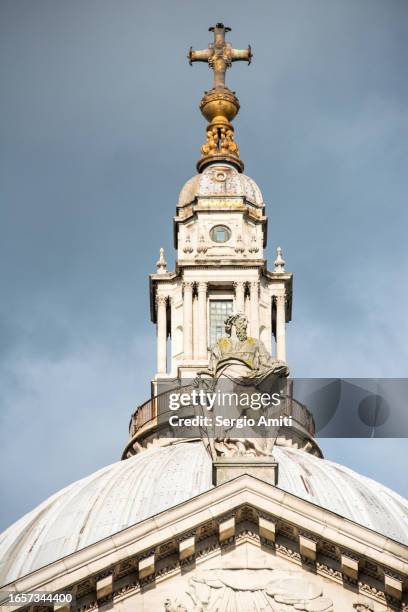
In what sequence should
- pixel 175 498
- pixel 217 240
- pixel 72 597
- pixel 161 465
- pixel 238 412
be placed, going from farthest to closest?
pixel 217 240 → pixel 161 465 → pixel 175 498 → pixel 238 412 → pixel 72 597

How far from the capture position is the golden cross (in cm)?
8206

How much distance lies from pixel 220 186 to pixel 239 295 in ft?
18.2

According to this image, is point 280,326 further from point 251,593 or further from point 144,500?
point 251,593

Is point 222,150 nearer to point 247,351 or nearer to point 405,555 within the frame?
point 247,351

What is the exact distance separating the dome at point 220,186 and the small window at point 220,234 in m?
1.46

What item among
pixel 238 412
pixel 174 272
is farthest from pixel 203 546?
pixel 174 272

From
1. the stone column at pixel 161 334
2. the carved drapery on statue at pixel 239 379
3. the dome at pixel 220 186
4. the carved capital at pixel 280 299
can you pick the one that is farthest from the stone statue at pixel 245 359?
the dome at pixel 220 186

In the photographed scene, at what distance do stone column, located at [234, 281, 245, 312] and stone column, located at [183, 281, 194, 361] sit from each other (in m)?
1.78

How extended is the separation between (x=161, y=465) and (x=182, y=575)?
16845 mm

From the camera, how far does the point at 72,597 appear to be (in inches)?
1721

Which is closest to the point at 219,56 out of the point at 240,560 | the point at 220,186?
the point at 220,186

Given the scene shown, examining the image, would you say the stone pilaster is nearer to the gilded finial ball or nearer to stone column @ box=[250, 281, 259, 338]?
stone column @ box=[250, 281, 259, 338]

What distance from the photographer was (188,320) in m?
73.5

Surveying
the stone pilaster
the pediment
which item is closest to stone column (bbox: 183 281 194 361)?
the stone pilaster
